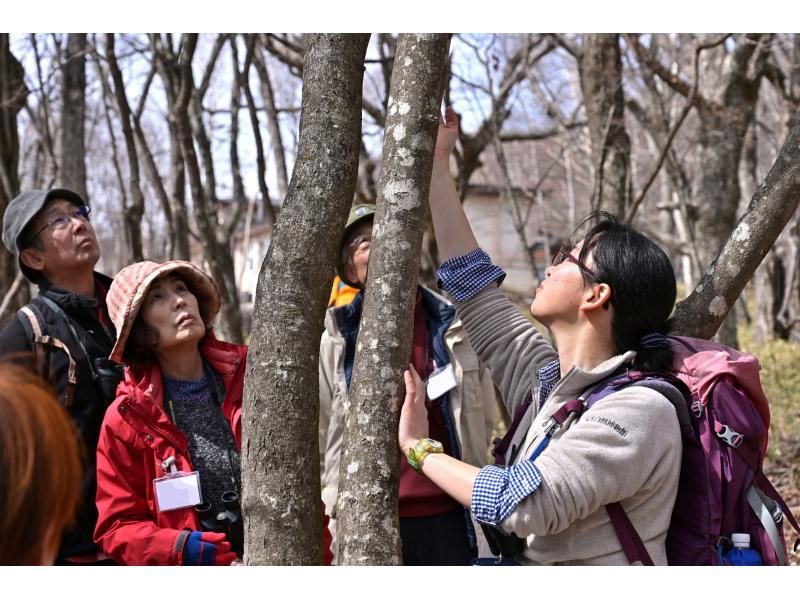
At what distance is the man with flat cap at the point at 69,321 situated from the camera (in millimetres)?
2910

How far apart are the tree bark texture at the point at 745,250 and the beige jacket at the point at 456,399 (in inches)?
35.6

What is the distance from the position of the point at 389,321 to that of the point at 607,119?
5339 millimetres

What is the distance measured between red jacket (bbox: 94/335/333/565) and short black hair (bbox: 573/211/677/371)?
1.08 m

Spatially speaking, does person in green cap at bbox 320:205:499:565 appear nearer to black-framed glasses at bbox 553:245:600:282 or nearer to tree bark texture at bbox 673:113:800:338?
black-framed glasses at bbox 553:245:600:282

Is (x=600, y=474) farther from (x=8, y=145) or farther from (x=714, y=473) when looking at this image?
(x=8, y=145)

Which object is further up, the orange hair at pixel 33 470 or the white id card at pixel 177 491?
the orange hair at pixel 33 470

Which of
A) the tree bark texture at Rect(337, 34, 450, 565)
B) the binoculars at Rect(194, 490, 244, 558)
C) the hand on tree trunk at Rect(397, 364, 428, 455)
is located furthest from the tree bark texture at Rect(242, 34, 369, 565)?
the binoculars at Rect(194, 490, 244, 558)

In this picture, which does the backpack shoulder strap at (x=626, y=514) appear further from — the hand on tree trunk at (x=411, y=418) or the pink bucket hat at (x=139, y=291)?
the pink bucket hat at (x=139, y=291)

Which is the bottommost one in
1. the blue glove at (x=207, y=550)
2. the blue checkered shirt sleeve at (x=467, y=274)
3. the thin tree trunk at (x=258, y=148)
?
the blue glove at (x=207, y=550)

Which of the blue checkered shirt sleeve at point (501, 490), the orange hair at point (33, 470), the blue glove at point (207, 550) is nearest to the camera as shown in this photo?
the orange hair at point (33, 470)

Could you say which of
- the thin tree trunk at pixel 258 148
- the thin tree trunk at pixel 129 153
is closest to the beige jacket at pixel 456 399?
the thin tree trunk at pixel 258 148

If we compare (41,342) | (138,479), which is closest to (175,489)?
(138,479)

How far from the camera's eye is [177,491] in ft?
8.77

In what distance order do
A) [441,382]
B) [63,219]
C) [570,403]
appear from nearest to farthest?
[570,403] < [441,382] < [63,219]
